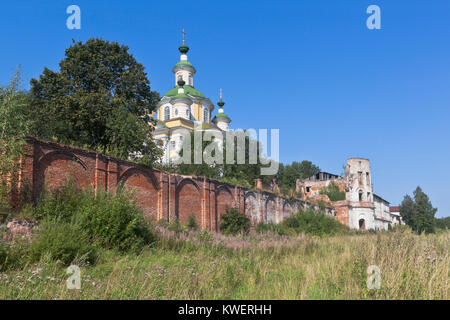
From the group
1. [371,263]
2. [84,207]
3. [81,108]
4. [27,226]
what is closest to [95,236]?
[84,207]

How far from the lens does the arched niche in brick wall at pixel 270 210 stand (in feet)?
88.5

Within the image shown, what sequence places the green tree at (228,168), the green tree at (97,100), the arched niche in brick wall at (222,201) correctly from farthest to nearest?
the green tree at (228,168)
the arched niche in brick wall at (222,201)
the green tree at (97,100)

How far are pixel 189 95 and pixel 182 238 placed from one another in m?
39.0

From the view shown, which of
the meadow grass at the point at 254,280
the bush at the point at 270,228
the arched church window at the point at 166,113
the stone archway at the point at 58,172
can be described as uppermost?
the arched church window at the point at 166,113

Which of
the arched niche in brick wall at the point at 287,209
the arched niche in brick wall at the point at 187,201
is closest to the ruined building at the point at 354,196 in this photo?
the arched niche in brick wall at the point at 287,209

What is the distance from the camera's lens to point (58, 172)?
1312 cm

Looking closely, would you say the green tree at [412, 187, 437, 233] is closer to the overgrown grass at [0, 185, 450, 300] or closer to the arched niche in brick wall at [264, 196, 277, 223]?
the arched niche in brick wall at [264, 196, 277, 223]

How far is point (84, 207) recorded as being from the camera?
11.1 meters

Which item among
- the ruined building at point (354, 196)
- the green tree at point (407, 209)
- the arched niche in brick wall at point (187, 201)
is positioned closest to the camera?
the arched niche in brick wall at point (187, 201)

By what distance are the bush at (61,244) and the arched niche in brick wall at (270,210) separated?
18456mm

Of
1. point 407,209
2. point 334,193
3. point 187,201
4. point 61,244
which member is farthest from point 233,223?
point 407,209

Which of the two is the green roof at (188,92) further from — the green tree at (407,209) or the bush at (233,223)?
the green tree at (407,209)

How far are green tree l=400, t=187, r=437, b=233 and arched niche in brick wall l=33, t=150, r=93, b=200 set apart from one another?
52.5 metres

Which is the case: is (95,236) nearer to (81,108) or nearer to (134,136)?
(134,136)
